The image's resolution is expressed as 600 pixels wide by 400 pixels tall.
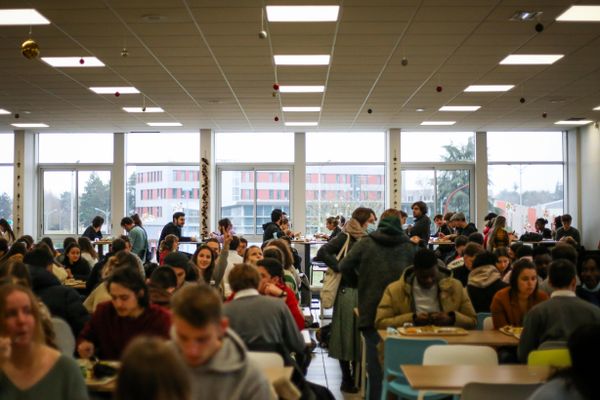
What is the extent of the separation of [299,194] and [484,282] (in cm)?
1143

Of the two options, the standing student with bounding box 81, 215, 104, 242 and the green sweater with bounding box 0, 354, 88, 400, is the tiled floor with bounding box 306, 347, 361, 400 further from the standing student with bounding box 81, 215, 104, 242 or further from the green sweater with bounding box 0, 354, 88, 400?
the standing student with bounding box 81, 215, 104, 242

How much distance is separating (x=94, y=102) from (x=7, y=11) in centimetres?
547

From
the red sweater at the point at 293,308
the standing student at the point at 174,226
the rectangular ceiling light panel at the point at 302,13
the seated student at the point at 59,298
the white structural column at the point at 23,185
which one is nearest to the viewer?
the seated student at the point at 59,298

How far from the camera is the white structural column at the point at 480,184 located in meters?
16.8

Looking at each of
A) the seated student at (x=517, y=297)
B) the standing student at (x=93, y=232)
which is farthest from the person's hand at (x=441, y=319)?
the standing student at (x=93, y=232)

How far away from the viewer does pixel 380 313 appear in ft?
16.8

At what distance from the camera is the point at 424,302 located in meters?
5.15

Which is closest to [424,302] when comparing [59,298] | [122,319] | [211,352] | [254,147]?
[122,319]

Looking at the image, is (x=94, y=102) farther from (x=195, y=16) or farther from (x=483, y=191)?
(x=483, y=191)

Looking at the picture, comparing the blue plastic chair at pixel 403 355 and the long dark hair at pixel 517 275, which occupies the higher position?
the long dark hair at pixel 517 275

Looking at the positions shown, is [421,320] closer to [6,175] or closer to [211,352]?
[211,352]

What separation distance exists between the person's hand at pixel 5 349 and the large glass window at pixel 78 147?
15.1 metres

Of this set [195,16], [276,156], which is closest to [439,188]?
[276,156]

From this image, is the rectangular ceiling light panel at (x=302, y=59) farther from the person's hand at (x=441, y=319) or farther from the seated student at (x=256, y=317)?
the seated student at (x=256, y=317)
